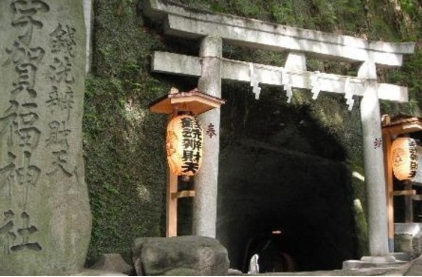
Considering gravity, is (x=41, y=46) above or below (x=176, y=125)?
above

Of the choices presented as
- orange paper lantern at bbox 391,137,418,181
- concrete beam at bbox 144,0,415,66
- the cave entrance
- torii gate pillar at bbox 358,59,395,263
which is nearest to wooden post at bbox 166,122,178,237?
concrete beam at bbox 144,0,415,66

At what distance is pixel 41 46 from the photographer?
5574 millimetres

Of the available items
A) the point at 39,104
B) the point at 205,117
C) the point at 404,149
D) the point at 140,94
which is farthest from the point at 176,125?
the point at 404,149

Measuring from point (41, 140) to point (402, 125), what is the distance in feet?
23.0

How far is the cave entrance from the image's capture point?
11.3 m

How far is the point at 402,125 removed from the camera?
9.78 meters

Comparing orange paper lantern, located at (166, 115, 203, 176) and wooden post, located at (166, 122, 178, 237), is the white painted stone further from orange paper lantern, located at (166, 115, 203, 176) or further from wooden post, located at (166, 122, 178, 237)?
wooden post, located at (166, 122, 178, 237)

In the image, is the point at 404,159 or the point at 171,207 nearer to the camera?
the point at 171,207

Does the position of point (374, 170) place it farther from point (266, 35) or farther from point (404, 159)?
point (266, 35)

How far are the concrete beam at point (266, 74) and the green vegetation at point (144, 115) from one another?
0.48m

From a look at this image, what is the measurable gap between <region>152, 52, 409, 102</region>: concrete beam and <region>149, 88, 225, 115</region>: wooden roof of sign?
840mm

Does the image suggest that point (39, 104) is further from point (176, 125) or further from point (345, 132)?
point (345, 132)

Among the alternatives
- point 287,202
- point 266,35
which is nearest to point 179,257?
point 266,35

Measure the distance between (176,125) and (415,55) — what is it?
7727mm
